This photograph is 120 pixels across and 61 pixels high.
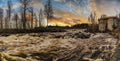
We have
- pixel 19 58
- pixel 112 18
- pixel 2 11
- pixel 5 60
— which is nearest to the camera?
pixel 5 60

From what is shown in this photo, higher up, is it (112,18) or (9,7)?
(9,7)

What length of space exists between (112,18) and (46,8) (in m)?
28.6

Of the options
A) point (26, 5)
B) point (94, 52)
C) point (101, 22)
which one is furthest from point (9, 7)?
point (94, 52)

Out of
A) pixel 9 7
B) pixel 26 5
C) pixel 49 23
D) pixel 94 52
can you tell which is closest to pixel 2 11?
pixel 9 7

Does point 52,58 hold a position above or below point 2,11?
below

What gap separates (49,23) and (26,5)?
746 inches

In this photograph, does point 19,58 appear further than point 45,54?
No

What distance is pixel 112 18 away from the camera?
192 ft

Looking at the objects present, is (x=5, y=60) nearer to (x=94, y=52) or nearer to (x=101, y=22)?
(x=94, y=52)

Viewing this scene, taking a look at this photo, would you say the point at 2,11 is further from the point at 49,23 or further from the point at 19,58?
the point at 19,58

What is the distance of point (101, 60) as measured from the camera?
15445 mm

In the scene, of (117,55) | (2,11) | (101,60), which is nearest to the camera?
(101,60)

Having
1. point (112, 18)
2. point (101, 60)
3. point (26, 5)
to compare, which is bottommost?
point (101, 60)

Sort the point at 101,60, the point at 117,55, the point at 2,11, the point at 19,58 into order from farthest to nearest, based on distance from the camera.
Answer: the point at 2,11 < the point at 117,55 < the point at 101,60 < the point at 19,58
